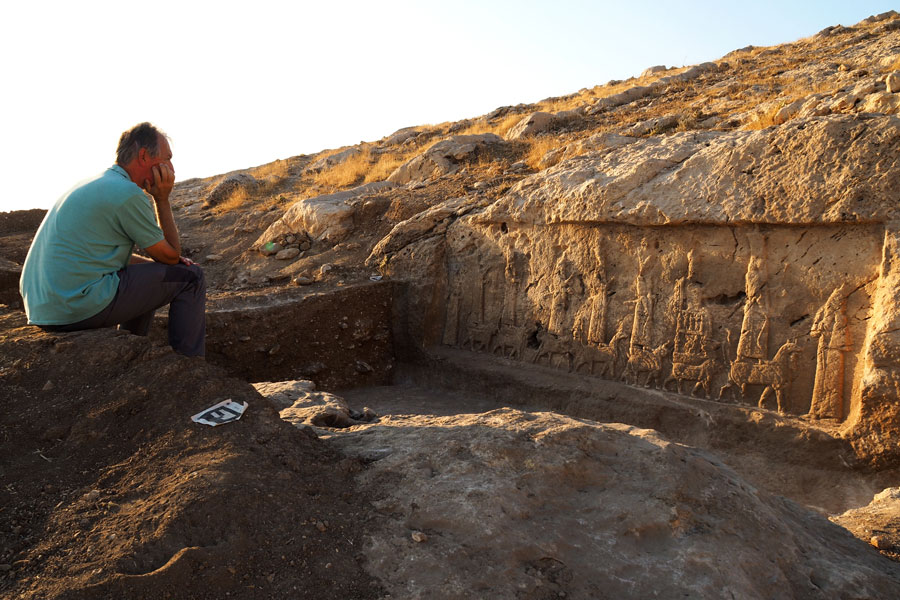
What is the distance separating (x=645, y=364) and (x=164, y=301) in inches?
167

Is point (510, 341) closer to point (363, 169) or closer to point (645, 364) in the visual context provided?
point (645, 364)

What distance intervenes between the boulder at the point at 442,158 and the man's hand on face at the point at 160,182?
7.60 meters

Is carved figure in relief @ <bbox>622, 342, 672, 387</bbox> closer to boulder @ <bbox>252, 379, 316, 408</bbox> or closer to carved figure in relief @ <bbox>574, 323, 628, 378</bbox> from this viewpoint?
carved figure in relief @ <bbox>574, 323, 628, 378</bbox>

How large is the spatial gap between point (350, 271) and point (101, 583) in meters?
6.35

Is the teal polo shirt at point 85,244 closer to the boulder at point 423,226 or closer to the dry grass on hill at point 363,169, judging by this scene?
the boulder at point 423,226

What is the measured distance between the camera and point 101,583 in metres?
2.14

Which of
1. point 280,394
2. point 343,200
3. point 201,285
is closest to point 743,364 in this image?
point 280,394

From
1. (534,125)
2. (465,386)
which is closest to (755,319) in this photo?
(465,386)

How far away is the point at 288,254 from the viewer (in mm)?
9695

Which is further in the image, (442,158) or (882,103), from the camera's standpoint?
(442,158)

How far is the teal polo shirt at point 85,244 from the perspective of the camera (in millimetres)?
3553

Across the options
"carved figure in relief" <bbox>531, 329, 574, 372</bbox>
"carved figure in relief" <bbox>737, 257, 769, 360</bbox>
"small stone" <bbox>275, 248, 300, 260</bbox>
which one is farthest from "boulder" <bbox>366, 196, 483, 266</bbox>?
"carved figure in relief" <bbox>737, 257, 769, 360</bbox>

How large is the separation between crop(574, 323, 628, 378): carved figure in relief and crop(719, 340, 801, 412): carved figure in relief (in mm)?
1075

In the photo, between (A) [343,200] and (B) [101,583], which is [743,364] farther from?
(A) [343,200]
